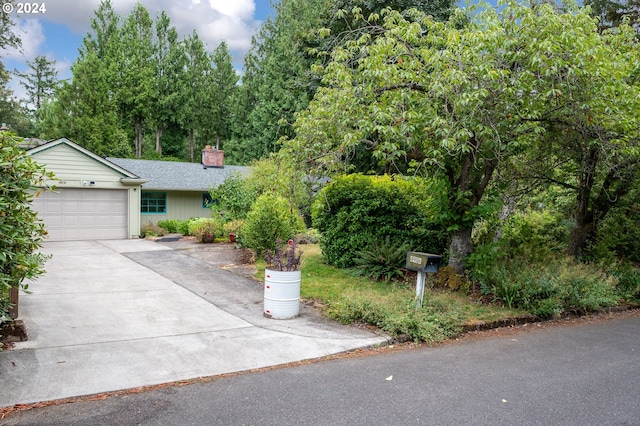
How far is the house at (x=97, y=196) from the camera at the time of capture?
1589 centimetres

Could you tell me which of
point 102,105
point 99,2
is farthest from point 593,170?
point 99,2

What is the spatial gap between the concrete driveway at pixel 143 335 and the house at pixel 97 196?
7.28 m

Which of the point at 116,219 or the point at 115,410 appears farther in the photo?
the point at 116,219

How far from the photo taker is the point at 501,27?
713cm

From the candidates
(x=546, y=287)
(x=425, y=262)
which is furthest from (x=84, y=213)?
(x=546, y=287)

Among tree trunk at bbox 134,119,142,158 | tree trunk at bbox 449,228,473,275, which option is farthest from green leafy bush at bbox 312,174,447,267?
tree trunk at bbox 134,119,142,158

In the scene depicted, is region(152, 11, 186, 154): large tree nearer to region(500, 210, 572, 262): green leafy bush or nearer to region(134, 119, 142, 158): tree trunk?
region(134, 119, 142, 158): tree trunk

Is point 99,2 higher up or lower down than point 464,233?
higher up

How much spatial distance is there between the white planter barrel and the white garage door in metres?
12.2

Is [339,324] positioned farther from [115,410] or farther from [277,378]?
[115,410]

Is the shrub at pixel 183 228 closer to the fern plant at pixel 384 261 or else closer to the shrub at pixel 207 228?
the shrub at pixel 207 228

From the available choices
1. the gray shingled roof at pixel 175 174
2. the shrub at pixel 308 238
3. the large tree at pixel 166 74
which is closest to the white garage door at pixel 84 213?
the gray shingled roof at pixel 175 174

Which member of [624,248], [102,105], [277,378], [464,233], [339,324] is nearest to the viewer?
[277,378]

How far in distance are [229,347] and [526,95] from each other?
19.6ft
